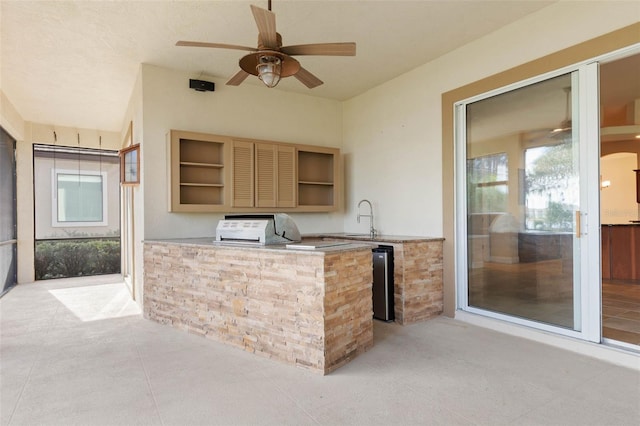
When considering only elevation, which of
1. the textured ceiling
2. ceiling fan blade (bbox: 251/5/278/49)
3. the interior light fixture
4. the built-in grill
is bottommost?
the built-in grill

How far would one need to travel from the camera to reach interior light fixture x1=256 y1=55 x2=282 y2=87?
242cm

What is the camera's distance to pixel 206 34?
363cm

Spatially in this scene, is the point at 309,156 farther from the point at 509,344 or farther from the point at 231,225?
the point at 509,344

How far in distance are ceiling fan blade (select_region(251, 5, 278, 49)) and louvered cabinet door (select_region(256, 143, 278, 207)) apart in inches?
94.7

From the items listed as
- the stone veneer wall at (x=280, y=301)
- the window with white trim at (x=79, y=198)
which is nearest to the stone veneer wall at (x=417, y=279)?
the stone veneer wall at (x=280, y=301)

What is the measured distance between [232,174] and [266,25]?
253 centimetres

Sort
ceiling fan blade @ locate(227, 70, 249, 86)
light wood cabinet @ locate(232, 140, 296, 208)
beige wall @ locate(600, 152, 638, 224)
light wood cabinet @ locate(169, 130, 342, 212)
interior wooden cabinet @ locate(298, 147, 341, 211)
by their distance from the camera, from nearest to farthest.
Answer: ceiling fan blade @ locate(227, 70, 249, 86) < light wood cabinet @ locate(169, 130, 342, 212) < light wood cabinet @ locate(232, 140, 296, 208) < interior wooden cabinet @ locate(298, 147, 341, 211) < beige wall @ locate(600, 152, 638, 224)

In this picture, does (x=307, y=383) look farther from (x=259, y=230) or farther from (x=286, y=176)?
(x=286, y=176)

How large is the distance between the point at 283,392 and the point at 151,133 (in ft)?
10.9

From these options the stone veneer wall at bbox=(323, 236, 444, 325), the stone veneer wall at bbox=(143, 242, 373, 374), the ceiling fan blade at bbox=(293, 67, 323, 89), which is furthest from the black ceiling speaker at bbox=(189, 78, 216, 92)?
the stone veneer wall at bbox=(323, 236, 444, 325)

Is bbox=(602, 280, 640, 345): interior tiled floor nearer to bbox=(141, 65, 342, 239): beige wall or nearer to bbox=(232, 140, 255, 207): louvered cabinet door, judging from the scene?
bbox=(141, 65, 342, 239): beige wall

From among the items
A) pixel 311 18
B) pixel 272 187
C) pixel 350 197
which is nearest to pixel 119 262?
pixel 272 187

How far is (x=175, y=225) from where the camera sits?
443 centimetres

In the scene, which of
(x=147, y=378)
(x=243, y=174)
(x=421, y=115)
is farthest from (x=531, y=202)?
(x=147, y=378)
